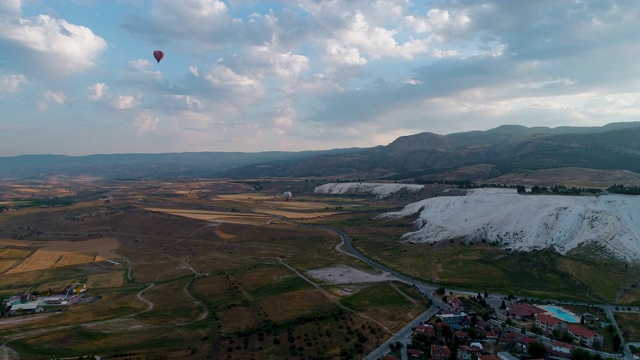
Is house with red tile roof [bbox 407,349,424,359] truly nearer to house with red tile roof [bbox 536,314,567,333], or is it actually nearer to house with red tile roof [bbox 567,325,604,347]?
Answer: house with red tile roof [bbox 536,314,567,333]

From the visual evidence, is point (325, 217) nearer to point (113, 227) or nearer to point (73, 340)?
point (113, 227)

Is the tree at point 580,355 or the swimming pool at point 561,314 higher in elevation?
the tree at point 580,355

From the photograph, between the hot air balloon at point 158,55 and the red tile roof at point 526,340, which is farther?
the hot air balloon at point 158,55

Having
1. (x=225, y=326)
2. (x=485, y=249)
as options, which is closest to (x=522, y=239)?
(x=485, y=249)

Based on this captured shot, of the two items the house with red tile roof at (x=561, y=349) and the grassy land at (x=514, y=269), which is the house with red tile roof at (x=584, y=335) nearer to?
the house with red tile roof at (x=561, y=349)

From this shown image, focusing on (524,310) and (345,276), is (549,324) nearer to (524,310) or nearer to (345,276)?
(524,310)

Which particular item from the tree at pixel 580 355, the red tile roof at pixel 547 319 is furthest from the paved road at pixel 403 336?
the tree at pixel 580 355

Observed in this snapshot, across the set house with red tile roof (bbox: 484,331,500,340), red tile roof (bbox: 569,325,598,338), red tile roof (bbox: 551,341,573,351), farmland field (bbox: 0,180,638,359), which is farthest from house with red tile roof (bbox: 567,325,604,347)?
farmland field (bbox: 0,180,638,359)

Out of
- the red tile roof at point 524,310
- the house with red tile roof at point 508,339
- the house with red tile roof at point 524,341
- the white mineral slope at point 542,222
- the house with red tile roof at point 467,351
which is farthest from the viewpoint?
the white mineral slope at point 542,222
